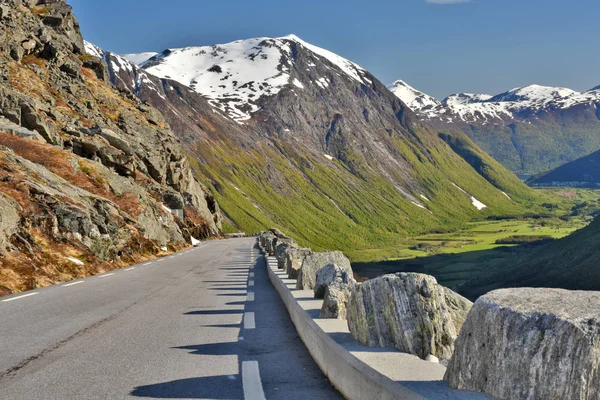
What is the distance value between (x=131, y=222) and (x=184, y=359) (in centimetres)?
3072

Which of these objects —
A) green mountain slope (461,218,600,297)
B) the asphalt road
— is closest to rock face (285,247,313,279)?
the asphalt road

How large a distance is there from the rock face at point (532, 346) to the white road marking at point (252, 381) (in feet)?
9.02

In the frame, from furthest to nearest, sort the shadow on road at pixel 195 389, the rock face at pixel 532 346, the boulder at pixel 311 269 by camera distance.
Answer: the boulder at pixel 311 269, the shadow on road at pixel 195 389, the rock face at pixel 532 346

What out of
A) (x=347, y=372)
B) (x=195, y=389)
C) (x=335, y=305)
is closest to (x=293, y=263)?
(x=335, y=305)

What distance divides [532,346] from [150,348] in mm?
6972

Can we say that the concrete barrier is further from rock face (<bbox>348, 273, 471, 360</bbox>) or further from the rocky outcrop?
the rocky outcrop

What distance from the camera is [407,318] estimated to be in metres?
7.46

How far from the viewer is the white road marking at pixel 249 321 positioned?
40.8ft

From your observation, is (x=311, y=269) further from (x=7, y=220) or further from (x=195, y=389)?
(x=7, y=220)

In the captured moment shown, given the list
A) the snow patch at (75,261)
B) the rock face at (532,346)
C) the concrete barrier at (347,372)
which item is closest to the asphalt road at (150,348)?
the concrete barrier at (347,372)

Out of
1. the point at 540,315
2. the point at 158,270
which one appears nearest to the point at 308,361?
the point at 540,315

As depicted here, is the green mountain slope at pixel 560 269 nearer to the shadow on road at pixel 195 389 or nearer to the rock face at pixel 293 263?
the rock face at pixel 293 263

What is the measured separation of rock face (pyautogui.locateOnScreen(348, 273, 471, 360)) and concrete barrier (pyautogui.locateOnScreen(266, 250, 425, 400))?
1.63ft

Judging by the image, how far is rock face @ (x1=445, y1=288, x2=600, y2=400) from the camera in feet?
13.6
